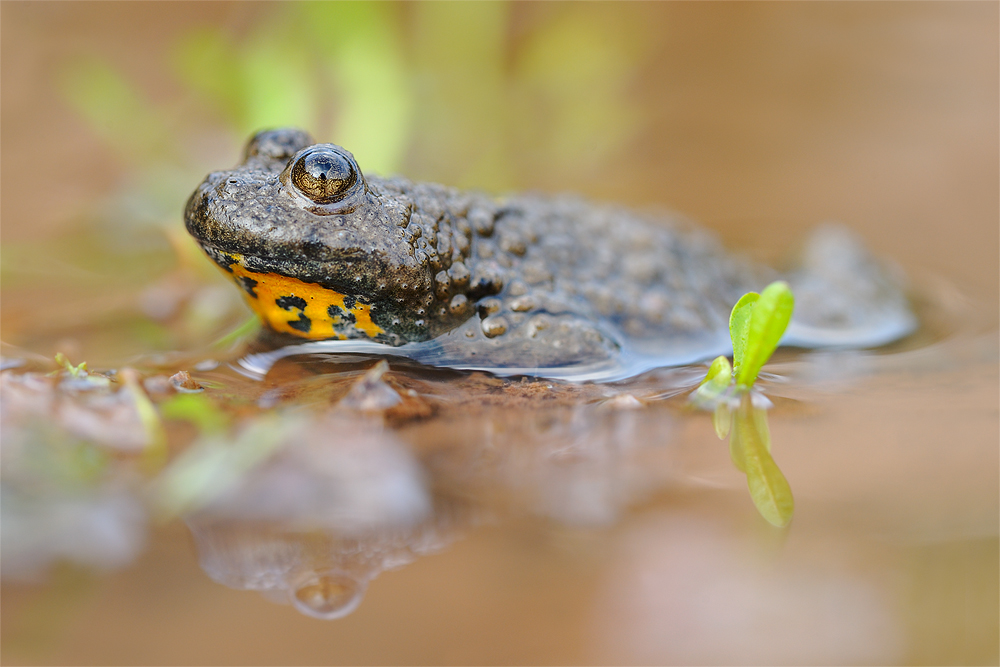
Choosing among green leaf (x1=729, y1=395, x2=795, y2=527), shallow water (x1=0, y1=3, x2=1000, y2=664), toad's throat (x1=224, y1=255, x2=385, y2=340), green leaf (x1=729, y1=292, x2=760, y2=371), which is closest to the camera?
shallow water (x1=0, y1=3, x2=1000, y2=664)

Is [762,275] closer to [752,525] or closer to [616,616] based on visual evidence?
[752,525]

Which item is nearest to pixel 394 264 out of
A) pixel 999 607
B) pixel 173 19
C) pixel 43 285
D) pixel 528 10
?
pixel 999 607

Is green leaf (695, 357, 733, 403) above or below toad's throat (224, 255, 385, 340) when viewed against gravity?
below

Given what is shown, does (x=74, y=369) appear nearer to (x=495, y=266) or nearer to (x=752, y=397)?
(x=495, y=266)

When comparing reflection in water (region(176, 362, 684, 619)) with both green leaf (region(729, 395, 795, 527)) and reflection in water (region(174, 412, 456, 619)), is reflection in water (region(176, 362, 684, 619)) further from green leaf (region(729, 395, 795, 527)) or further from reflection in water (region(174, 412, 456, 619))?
green leaf (region(729, 395, 795, 527))

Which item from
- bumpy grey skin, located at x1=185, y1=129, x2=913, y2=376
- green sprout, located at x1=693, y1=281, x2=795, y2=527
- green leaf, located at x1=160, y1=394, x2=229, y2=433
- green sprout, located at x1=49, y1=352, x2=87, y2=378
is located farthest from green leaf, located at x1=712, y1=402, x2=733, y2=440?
green sprout, located at x1=49, y1=352, x2=87, y2=378

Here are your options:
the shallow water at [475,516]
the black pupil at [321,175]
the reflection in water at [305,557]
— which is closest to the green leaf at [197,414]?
the shallow water at [475,516]

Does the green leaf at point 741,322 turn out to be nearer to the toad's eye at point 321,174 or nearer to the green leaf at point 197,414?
the toad's eye at point 321,174

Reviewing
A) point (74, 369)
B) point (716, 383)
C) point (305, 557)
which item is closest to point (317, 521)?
point (305, 557)
